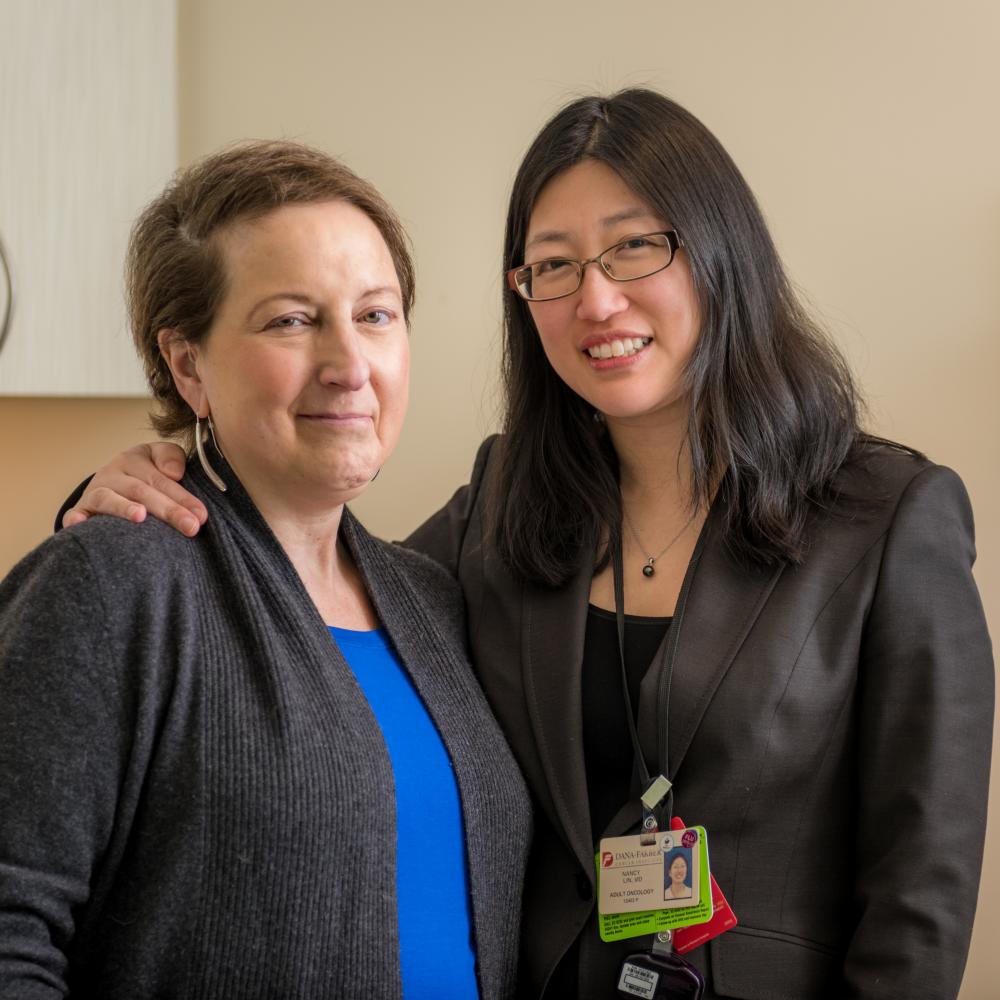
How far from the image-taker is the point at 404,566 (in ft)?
6.39

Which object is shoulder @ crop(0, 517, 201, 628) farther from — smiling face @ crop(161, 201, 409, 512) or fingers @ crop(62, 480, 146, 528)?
smiling face @ crop(161, 201, 409, 512)

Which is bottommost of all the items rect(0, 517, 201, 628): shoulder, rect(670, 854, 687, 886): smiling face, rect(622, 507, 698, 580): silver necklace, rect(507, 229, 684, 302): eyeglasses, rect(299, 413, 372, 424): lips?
rect(670, 854, 687, 886): smiling face

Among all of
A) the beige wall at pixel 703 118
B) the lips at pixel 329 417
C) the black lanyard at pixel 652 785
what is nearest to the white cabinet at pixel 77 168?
the beige wall at pixel 703 118

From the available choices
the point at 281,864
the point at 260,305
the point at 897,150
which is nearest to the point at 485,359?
the point at 897,150

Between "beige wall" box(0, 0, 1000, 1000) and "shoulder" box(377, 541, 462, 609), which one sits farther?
"beige wall" box(0, 0, 1000, 1000)

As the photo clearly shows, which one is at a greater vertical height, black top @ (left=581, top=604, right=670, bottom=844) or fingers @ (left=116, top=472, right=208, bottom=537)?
fingers @ (left=116, top=472, right=208, bottom=537)

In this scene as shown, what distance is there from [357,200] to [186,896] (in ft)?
3.07

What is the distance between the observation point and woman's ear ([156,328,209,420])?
1.60 metres

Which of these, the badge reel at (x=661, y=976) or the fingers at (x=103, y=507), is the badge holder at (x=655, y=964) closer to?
the badge reel at (x=661, y=976)

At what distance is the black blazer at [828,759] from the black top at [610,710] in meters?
0.03

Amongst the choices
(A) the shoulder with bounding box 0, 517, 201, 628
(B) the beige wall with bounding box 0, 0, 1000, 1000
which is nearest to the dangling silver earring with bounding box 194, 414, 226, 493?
(A) the shoulder with bounding box 0, 517, 201, 628

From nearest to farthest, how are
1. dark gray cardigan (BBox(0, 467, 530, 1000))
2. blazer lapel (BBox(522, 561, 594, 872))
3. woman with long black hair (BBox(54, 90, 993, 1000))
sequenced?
dark gray cardigan (BBox(0, 467, 530, 1000)) → woman with long black hair (BBox(54, 90, 993, 1000)) → blazer lapel (BBox(522, 561, 594, 872))

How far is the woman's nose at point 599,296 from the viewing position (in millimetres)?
1749

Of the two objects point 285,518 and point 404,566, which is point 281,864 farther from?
point 404,566
